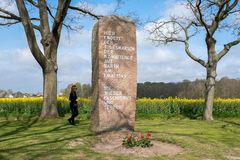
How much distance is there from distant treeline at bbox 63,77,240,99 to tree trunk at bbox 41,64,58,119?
27.9 m

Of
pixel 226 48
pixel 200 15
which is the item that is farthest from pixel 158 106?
pixel 200 15

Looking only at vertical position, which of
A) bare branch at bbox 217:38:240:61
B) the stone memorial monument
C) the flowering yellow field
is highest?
bare branch at bbox 217:38:240:61

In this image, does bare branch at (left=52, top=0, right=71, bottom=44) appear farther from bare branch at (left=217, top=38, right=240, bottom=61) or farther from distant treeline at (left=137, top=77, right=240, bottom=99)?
distant treeline at (left=137, top=77, right=240, bottom=99)

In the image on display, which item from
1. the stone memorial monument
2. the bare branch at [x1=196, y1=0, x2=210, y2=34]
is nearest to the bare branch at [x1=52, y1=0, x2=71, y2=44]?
the bare branch at [x1=196, y1=0, x2=210, y2=34]

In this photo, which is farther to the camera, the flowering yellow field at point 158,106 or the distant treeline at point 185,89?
the distant treeline at point 185,89

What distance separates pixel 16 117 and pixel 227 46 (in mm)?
12704

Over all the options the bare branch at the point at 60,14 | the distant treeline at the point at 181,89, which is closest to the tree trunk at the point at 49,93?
the bare branch at the point at 60,14

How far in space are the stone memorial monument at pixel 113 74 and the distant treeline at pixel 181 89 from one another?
35.6 meters

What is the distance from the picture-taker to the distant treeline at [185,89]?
4997 centimetres

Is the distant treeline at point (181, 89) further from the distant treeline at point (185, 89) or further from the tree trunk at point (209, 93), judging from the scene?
the tree trunk at point (209, 93)

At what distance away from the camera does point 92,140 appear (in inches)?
450

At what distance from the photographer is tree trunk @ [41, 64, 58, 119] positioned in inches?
773

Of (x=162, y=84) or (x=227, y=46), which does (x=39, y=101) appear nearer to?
(x=227, y=46)

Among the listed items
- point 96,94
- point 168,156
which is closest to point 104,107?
point 96,94
